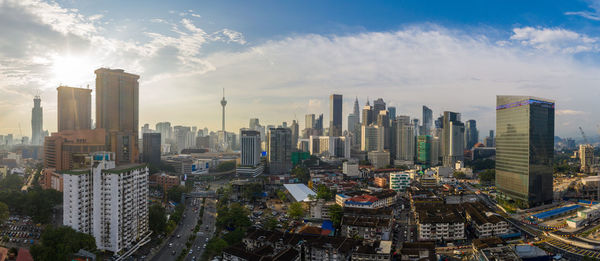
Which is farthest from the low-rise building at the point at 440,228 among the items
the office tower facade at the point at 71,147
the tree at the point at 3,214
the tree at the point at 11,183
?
the tree at the point at 11,183

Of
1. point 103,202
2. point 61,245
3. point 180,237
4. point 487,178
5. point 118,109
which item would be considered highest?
point 118,109

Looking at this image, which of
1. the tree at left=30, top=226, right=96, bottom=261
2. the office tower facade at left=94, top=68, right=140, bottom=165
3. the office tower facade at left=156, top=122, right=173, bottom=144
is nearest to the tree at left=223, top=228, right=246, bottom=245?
the tree at left=30, top=226, right=96, bottom=261

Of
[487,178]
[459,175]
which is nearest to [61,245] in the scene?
[487,178]

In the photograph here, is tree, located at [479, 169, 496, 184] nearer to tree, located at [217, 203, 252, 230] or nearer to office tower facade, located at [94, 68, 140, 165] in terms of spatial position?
tree, located at [217, 203, 252, 230]

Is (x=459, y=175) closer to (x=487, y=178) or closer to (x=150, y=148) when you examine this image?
(x=487, y=178)

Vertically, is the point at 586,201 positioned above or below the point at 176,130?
below

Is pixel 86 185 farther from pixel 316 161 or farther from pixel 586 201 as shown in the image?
pixel 316 161

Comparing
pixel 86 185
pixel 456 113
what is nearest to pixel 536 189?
pixel 86 185
